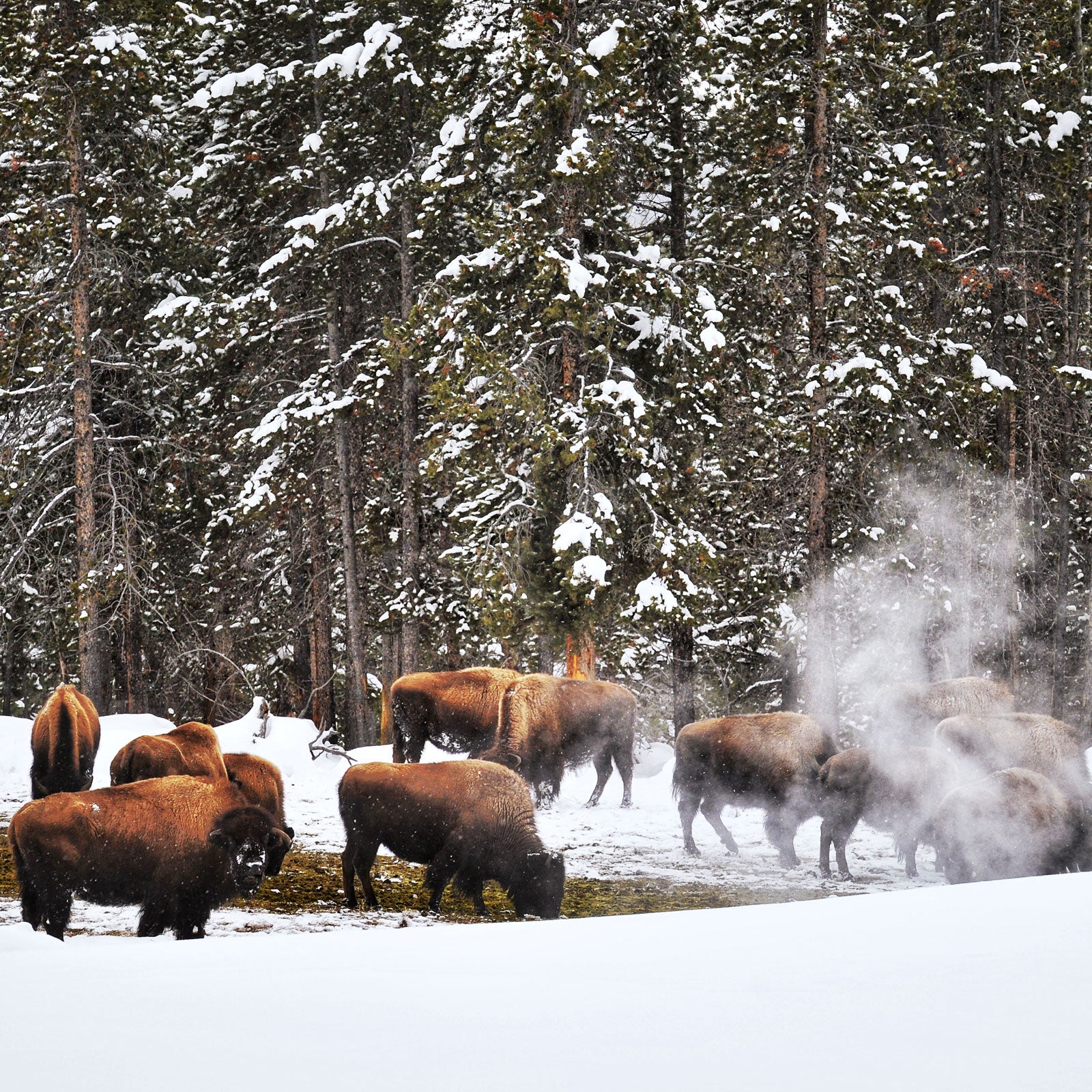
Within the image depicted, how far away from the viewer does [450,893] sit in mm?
8594

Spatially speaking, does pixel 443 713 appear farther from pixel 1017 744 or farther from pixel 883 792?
pixel 1017 744

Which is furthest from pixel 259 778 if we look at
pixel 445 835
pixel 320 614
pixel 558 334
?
pixel 320 614

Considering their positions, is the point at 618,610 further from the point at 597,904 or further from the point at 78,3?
the point at 78,3

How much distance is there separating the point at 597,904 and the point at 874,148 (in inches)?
491

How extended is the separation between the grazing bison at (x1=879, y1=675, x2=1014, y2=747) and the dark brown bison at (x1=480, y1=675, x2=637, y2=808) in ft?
10.1

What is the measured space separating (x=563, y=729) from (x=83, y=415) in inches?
346

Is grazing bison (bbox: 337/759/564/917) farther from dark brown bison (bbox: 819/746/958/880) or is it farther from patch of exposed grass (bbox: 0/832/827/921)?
dark brown bison (bbox: 819/746/958/880)

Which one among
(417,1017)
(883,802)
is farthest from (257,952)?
→ (883,802)

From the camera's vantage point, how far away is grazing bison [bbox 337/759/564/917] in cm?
775

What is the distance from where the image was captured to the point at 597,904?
8.28 meters

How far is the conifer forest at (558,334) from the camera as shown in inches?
575

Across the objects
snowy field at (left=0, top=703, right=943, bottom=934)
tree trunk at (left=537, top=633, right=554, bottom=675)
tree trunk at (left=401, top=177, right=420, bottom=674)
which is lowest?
snowy field at (left=0, top=703, right=943, bottom=934)

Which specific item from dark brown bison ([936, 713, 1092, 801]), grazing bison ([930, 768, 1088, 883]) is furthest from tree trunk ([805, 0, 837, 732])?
grazing bison ([930, 768, 1088, 883])

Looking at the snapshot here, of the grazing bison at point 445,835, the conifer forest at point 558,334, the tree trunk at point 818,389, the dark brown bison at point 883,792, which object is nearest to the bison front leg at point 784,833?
the dark brown bison at point 883,792
